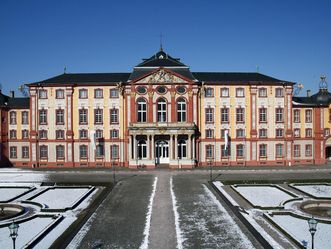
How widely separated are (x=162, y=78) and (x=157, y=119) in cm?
631

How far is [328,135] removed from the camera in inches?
2297

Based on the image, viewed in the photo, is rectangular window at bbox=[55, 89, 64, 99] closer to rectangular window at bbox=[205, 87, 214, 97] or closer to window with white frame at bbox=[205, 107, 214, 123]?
rectangular window at bbox=[205, 87, 214, 97]

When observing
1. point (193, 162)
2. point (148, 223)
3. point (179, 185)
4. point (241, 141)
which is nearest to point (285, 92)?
point (241, 141)

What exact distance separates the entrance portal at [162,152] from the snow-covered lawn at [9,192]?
21.8 m

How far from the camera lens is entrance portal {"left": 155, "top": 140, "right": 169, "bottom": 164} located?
54.2m

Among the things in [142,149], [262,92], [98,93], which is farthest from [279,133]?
[98,93]

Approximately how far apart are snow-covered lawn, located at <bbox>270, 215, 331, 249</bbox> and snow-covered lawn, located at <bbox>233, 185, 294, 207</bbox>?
3922mm

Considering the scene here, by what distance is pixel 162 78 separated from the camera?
177ft

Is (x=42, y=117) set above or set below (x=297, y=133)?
above

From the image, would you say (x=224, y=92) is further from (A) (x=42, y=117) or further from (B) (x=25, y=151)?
(B) (x=25, y=151)

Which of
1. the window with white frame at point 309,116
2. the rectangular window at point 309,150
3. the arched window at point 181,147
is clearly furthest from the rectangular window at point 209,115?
the rectangular window at point 309,150

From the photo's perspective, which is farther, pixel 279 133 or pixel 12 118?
pixel 12 118

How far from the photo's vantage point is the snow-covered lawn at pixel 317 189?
34156 mm

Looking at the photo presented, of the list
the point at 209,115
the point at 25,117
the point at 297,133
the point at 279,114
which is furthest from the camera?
the point at 297,133
